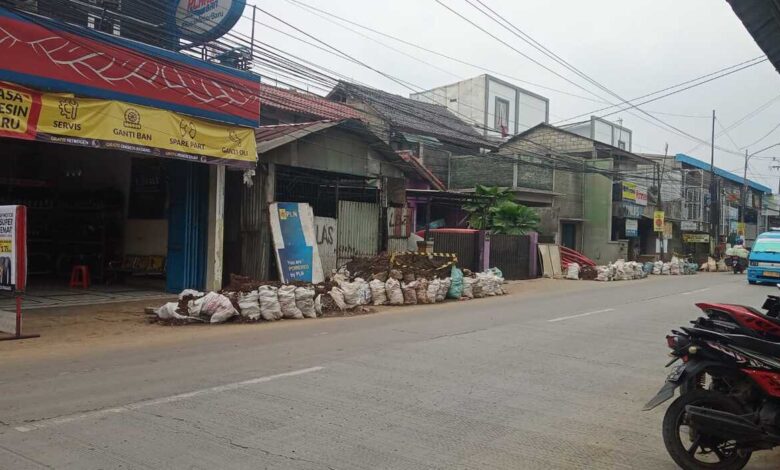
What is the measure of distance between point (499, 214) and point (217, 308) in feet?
53.7

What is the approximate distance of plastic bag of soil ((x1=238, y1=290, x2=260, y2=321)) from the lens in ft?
37.3

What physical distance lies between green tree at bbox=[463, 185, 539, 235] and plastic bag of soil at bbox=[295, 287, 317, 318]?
45.9 feet

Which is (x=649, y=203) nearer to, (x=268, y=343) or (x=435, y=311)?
(x=435, y=311)

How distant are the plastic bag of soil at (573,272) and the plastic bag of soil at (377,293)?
535 inches

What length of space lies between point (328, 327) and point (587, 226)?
27.3 metres

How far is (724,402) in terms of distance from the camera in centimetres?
411

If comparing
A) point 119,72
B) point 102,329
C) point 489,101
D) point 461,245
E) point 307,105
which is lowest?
point 102,329

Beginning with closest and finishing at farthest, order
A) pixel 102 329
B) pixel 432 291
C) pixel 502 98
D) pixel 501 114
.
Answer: pixel 102 329 → pixel 432 291 → pixel 502 98 → pixel 501 114

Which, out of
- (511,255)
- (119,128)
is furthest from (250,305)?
(511,255)

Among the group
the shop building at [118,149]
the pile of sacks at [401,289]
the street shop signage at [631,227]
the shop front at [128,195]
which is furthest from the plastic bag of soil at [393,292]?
the street shop signage at [631,227]

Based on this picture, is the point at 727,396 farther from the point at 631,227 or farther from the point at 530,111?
the point at 530,111

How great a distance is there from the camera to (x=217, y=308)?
36.4ft

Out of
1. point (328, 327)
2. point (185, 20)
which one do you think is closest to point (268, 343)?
point (328, 327)

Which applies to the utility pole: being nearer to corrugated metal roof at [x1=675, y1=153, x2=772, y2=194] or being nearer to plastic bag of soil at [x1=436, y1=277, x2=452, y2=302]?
corrugated metal roof at [x1=675, y1=153, x2=772, y2=194]
